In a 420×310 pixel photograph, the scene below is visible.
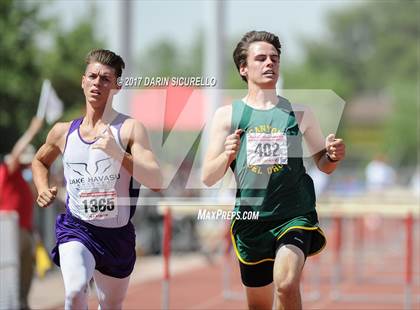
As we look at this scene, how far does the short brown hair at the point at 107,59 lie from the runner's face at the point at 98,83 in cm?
3

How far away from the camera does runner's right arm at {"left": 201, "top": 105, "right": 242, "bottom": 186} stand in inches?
267

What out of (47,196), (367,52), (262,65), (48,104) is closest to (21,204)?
(48,104)

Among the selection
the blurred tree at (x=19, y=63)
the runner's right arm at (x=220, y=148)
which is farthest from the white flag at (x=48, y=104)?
the blurred tree at (x=19, y=63)

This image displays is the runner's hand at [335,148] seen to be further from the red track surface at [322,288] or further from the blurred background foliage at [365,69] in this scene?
the blurred background foliage at [365,69]

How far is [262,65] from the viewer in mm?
7145

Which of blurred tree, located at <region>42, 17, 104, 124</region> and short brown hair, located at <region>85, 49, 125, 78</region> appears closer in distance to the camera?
short brown hair, located at <region>85, 49, 125, 78</region>

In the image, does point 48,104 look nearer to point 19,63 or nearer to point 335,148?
point 335,148

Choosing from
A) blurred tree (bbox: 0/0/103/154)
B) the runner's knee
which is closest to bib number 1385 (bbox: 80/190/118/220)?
the runner's knee

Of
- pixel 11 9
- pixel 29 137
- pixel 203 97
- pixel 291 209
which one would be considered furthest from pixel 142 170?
pixel 203 97

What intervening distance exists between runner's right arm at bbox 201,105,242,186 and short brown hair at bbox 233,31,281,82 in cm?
36

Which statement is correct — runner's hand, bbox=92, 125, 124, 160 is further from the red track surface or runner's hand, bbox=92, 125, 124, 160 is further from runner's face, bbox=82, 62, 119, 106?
the red track surface

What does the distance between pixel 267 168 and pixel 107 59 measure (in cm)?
126

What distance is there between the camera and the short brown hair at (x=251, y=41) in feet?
23.8

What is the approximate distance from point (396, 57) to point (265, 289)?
10329 centimetres
